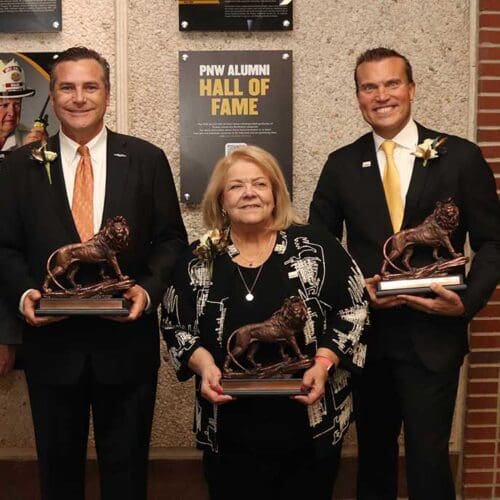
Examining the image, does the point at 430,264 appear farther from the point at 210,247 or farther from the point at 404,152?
the point at 210,247

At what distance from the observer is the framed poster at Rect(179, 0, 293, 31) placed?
3176 mm

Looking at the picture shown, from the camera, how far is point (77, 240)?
230 cm

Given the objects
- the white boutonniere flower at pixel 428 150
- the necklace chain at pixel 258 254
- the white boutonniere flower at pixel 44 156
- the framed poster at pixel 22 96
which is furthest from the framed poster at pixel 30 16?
the white boutonniere flower at pixel 428 150

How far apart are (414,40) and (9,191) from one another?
Answer: 5.94ft

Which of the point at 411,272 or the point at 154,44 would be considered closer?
the point at 411,272

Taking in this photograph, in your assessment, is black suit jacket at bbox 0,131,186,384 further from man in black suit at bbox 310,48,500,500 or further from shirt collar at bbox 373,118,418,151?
shirt collar at bbox 373,118,418,151

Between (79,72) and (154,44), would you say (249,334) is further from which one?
(154,44)

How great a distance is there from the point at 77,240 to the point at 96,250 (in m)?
0.11

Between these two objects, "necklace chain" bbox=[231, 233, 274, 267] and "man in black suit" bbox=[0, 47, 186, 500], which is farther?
"man in black suit" bbox=[0, 47, 186, 500]

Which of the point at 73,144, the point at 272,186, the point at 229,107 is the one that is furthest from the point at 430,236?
the point at 229,107

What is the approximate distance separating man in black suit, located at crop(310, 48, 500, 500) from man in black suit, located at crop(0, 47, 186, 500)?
65 centimetres

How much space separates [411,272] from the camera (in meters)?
2.28

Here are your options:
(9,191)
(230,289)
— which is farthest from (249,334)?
(9,191)

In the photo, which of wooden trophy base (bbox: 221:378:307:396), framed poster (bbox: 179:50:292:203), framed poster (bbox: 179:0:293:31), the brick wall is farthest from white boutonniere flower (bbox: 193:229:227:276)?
the brick wall
